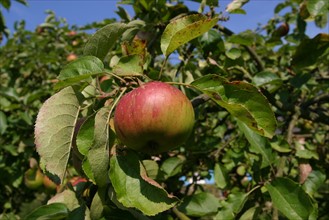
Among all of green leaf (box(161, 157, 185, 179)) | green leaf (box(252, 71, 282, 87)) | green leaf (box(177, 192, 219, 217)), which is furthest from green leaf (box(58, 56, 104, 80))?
green leaf (box(161, 157, 185, 179))

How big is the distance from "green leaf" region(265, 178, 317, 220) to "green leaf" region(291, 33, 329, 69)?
0.60m

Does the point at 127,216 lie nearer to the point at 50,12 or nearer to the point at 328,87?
the point at 328,87

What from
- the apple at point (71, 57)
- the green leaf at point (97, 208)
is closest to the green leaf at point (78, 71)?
the green leaf at point (97, 208)

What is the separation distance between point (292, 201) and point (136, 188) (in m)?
0.56

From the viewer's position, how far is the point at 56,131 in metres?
0.96

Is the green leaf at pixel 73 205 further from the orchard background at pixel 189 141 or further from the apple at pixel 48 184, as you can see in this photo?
the apple at pixel 48 184

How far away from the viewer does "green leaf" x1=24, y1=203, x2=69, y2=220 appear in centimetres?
111

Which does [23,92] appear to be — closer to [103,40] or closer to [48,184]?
[48,184]

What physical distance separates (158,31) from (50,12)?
12.8ft

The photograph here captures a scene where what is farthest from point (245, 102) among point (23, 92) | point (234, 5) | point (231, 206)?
point (23, 92)

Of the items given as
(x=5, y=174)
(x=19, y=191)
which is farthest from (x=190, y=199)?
(x=19, y=191)

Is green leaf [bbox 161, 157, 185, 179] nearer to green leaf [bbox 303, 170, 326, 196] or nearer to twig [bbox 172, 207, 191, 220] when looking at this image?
twig [bbox 172, 207, 191, 220]

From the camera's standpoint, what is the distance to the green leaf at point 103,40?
1048 mm

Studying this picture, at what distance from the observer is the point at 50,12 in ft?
16.8
